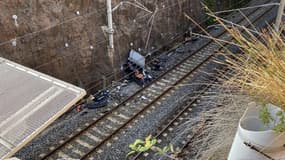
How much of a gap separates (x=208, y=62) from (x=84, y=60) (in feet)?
12.2

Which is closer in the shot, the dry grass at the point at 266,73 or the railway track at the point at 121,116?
the dry grass at the point at 266,73

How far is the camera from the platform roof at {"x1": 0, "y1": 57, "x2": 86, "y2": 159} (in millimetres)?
3172

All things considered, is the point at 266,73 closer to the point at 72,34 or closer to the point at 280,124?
the point at 280,124

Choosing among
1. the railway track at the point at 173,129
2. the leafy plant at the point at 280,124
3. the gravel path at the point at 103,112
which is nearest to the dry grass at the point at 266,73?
the leafy plant at the point at 280,124

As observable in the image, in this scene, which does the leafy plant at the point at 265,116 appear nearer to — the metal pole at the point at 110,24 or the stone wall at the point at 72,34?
the stone wall at the point at 72,34

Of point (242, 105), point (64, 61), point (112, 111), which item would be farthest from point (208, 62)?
point (242, 105)

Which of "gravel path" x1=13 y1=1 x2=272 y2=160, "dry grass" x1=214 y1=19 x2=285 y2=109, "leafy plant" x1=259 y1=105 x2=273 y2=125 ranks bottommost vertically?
"gravel path" x1=13 y1=1 x2=272 y2=160

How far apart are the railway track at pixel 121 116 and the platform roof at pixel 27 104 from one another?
205 centimetres

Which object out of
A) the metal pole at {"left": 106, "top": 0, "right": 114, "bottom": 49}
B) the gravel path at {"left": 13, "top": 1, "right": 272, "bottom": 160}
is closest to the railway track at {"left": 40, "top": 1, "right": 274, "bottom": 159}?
the gravel path at {"left": 13, "top": 1, "right": 272, "bottom": 160}

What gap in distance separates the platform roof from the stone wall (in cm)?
232

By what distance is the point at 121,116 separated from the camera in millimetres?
6723

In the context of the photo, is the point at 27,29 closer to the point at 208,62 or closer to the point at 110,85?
the point at 110,85

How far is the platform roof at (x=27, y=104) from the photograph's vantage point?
3.17 meters

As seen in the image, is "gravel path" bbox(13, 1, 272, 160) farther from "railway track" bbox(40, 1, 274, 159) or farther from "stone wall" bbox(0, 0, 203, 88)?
"stone wall" bbox(0, 0, 203, 88)
